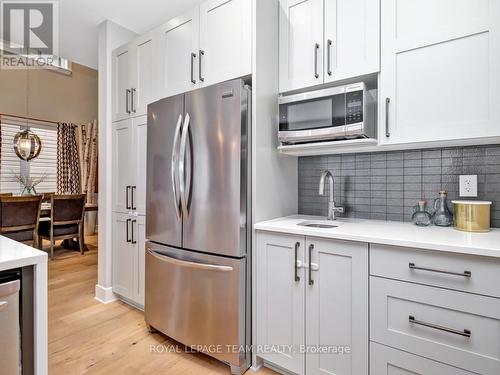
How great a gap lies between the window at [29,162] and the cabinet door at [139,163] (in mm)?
3627

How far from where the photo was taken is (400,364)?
1.27m

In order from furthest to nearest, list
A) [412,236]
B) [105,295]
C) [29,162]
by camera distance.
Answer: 1. [29,162]
2. [105,295]
3. [412,236]

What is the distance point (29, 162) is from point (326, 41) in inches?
212

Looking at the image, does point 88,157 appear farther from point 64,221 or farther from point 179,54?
point 179,54

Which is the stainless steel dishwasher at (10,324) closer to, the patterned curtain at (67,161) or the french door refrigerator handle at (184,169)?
the french door refrigerator handle at (184,169)

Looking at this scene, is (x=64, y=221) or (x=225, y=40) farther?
(x=64, y=221)

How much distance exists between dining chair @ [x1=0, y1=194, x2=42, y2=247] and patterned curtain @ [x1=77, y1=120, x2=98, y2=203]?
2041 millimetres

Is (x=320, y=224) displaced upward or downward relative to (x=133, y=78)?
downward

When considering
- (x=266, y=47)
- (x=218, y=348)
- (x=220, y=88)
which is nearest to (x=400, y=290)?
(x=218, y=348)

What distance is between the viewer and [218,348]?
1685 millimetres

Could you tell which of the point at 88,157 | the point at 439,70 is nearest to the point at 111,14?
the point at 439,70

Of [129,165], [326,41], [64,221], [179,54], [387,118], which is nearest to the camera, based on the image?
[387,118]

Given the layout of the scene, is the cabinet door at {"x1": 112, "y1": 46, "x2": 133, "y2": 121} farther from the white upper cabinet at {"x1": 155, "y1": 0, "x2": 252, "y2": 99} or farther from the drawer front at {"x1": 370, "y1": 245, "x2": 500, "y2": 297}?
the drawer front at {"x1": 370, "y1": 245, "x2": 500, "y2": 297}

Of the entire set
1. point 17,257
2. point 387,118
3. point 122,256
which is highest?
point 387,118
